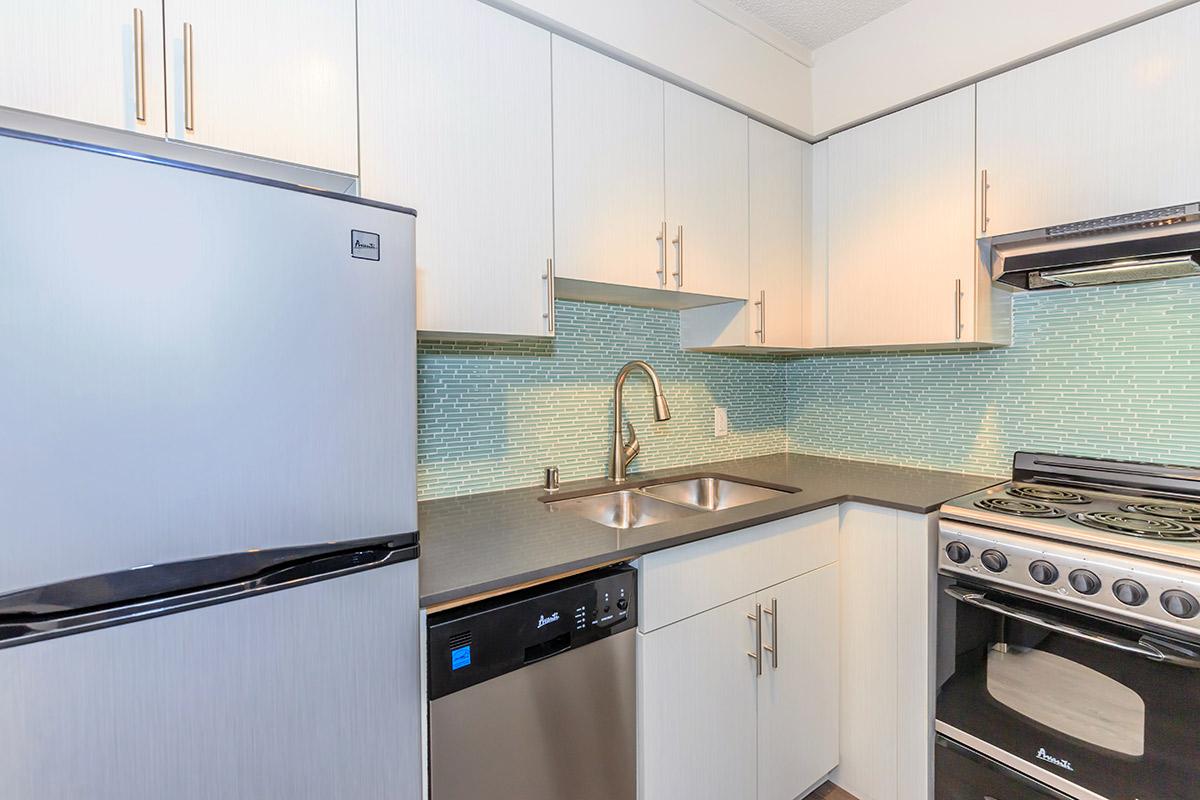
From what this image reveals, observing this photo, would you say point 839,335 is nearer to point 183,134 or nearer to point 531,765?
point 531,765

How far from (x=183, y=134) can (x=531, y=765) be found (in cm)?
132

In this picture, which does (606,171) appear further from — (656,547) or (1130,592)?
(1130,592)

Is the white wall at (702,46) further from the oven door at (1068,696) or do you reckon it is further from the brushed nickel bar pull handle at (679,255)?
the oven door at (1068,696)

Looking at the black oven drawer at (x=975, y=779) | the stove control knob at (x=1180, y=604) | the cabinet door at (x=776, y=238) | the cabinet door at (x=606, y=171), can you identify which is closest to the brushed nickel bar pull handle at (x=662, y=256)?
the cabinet door at (x=606, y=171)

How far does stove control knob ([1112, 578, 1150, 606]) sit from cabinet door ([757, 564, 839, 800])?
25.8 inches

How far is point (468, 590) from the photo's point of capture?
100cm

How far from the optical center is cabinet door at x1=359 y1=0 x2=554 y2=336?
3.99 feet

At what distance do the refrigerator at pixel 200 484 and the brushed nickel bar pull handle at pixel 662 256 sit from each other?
0.95m

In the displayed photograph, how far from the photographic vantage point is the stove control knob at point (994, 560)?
Result: 1.42 m

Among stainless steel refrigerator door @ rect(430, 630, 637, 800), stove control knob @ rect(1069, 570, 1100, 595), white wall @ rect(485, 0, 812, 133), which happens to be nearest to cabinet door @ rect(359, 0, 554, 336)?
white wall @ rect(485, 0, 812, 133)

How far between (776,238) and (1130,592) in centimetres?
141

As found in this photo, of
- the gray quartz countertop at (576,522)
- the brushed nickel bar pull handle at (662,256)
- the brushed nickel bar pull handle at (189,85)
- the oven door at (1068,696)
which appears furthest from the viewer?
the brushed nickel bar pull handle at (662,256)

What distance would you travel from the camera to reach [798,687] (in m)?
1.63

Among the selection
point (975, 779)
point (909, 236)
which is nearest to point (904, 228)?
point (909, 236)
